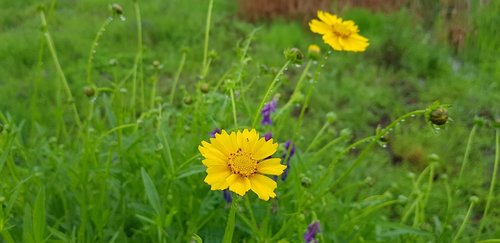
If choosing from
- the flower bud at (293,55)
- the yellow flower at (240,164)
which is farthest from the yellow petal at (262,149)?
the flower bud at (293,55)

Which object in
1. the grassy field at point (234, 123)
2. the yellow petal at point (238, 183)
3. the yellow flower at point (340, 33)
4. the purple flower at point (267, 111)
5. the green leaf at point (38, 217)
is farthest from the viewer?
the purple flower at point (267, 111)

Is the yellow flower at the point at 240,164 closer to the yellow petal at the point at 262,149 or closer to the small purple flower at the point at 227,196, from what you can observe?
the yellow petal at the point at 262,149

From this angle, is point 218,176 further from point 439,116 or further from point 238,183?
point 439,116

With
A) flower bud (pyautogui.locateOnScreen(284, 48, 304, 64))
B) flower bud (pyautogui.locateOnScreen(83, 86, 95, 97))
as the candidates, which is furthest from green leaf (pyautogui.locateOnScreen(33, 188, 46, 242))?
flower bud (pyautogui.locateOnScreen(284, 48, 304, 64))

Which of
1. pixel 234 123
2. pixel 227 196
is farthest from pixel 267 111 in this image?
pixel 227 196

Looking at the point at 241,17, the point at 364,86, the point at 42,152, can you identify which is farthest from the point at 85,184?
the point at 241,17
